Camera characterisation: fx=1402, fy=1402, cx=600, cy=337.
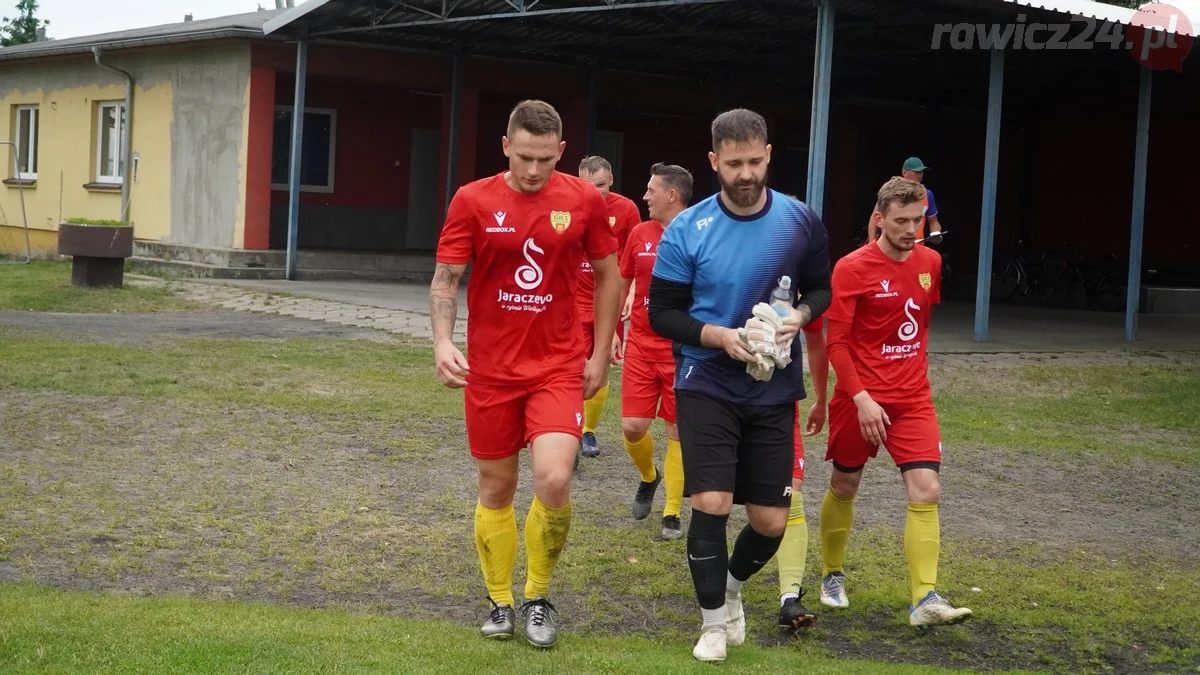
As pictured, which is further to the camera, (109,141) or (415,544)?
(109,141)

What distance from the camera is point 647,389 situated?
7113 millimetres

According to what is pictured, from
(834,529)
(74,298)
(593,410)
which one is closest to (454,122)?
(74,298)

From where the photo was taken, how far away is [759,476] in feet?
16.3

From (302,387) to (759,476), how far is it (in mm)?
7075

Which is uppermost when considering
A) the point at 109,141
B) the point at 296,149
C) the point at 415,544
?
the point at 109,141

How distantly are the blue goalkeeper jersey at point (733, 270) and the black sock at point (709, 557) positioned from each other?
43 cm

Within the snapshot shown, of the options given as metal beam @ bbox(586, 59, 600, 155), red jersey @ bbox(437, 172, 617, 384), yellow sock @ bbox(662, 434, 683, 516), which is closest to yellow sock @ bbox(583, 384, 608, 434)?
yellow sock @ bbox(662, 434, 683, 516)

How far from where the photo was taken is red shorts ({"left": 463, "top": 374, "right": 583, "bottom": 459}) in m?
5.06

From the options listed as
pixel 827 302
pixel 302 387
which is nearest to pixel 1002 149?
pixel 302 387

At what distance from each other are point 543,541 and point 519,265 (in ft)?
3.35

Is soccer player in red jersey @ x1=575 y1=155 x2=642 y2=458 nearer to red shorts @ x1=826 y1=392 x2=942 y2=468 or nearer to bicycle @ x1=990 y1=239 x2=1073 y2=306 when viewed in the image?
red shorts @ x1=826 y1=392 x2=942 y2=468

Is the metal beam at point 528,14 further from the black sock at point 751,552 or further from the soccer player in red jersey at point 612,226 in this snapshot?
the black sock at point 751,552

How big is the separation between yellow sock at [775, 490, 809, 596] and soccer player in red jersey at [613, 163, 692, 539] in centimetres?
120

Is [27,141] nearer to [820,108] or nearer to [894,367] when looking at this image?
[820,108]
